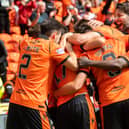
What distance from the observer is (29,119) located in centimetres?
339

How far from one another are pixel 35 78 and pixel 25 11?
7.21m

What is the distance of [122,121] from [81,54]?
0.84 meters

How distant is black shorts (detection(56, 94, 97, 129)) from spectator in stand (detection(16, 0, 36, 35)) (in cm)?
728

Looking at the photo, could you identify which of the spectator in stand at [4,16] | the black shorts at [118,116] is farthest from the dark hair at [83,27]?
the spectator in stand at [4,16]

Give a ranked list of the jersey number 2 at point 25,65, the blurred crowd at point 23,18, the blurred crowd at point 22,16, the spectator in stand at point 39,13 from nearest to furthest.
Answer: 1. the jersey number 2 at point 25,65
2. the blurred crowd at point 23,18
3. the blurred crowd at point 22,16
4. the spectator in stand at point 39,13

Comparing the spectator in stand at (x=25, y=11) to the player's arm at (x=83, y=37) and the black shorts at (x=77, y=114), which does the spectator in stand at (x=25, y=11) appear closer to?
the player's arm at (x=83, y=37)

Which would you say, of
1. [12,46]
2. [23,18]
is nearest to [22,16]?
[23,18]

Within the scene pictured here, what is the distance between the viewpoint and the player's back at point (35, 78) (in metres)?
3.43

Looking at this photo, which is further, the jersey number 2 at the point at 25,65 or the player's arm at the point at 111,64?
the jersey number 2 at the point at 25,65

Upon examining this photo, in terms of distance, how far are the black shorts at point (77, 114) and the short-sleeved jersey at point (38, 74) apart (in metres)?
0.25

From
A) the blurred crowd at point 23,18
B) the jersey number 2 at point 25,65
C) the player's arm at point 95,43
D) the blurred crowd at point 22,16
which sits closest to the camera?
the player's arm at point 95,43

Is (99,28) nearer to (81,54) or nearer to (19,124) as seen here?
(81,54)

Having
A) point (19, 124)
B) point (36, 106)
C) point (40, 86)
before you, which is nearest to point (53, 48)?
point (40, 86)

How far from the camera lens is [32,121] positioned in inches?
133
